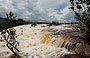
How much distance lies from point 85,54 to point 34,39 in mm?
8632

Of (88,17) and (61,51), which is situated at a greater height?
(88,17)

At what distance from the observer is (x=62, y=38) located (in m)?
21.2

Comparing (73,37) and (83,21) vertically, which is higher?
(83,21)

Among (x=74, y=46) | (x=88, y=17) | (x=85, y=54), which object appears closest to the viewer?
(x=85, y=54)

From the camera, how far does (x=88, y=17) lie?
808 inches

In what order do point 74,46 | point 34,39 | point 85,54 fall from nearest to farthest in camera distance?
point 85,54, point 74,46, point 34,39

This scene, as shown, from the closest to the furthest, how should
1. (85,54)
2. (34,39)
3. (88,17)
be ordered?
(85,54), (88,17), (34,39)

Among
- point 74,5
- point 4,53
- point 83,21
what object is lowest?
point 4,53

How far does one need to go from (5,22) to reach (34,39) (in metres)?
4.69

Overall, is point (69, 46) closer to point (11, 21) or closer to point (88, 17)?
point (88, 17)

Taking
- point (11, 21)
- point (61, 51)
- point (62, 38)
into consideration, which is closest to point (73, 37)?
point (62, 38)

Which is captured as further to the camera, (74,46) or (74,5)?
(74,5)

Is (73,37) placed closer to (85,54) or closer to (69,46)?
(69,46)

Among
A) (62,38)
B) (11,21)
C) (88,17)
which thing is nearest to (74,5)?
(88,17)
